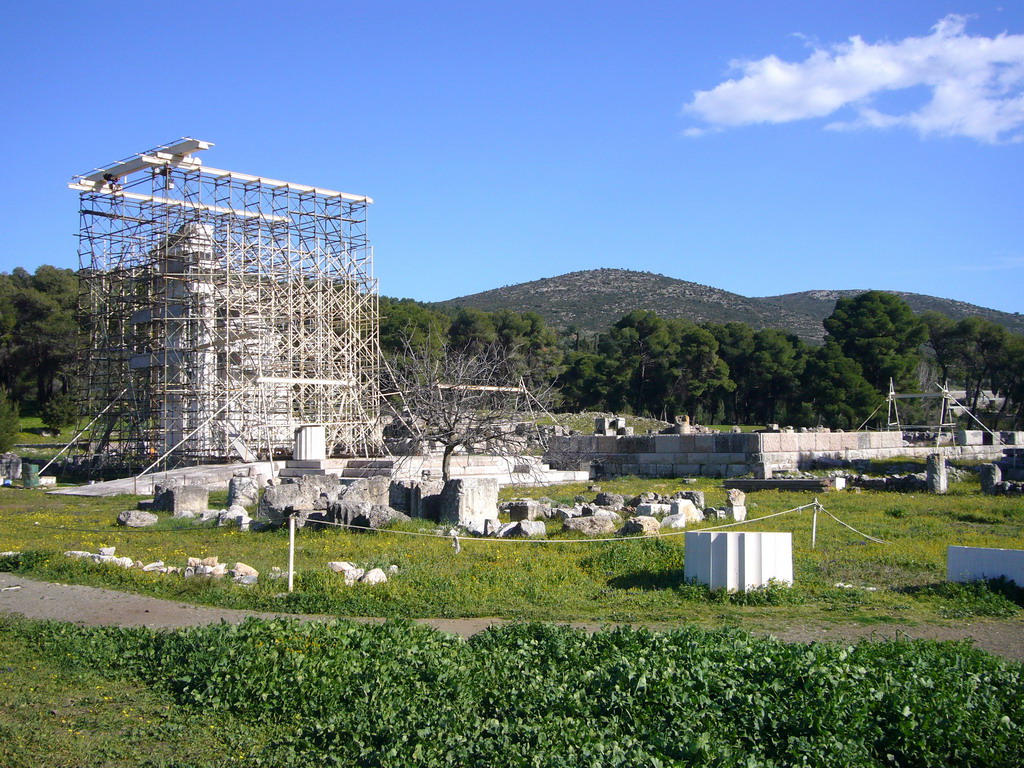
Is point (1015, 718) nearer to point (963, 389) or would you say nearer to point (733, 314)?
point (963, 389)

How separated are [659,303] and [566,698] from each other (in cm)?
9782

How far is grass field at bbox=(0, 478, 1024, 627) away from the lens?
8953 millimetres

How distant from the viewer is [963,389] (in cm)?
5694

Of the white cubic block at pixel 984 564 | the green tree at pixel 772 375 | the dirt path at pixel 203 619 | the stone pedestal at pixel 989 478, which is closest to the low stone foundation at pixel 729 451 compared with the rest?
the stone pedestal at pixel 989 478

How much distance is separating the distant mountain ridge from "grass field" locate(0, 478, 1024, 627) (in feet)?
256

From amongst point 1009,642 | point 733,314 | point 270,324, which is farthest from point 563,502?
point 733,314

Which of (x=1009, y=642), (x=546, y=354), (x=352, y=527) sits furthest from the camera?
(x=546, y=354)

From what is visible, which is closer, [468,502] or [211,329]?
[468,502]

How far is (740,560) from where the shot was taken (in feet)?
31.3

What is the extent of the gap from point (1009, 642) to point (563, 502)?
1296 cm

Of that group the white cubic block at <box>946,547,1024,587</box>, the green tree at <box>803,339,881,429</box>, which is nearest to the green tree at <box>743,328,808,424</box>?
the green tree at <box>803,339,881,429</box>

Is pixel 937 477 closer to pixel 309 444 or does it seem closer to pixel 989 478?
pixel 989 478

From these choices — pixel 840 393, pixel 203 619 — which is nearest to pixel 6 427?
pixel 203 619

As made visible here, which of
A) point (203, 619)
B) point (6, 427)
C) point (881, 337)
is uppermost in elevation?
point (881, 337)
